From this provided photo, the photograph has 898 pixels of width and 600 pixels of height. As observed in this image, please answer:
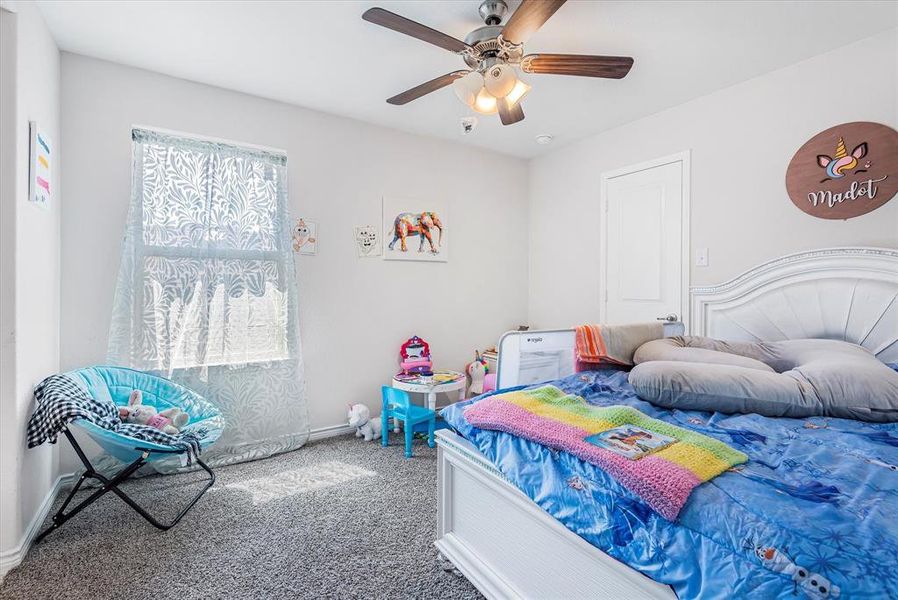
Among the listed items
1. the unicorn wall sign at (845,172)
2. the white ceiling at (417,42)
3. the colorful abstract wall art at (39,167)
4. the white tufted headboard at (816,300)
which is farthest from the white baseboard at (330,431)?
the unicorn wall sign at (845,172)

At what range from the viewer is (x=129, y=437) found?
190cm

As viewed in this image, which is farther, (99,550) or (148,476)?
(148,476)

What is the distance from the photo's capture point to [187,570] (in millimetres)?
1707

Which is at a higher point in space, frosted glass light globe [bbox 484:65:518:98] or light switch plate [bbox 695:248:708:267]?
frosted glass light globe [bbox 484:65:518:98]

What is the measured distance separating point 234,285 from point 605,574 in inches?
105

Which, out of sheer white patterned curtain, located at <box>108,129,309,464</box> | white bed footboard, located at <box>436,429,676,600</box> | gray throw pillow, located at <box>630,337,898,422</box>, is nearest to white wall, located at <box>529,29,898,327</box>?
gray throw pillow, located at <box>630,337,898,422</box>

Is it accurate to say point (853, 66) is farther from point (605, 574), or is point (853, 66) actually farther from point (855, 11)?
point (605, 574)

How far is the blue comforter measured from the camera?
2.46ft

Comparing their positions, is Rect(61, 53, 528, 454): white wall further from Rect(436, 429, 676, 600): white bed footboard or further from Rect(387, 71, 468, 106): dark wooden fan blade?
Rect(436, 429, 676, 600): white bed footboard

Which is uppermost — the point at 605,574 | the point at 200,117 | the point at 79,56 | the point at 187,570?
the point at 79,56

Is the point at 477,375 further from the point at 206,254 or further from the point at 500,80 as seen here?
the point at 500,80

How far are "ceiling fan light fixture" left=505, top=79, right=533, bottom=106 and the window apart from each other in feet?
5.53

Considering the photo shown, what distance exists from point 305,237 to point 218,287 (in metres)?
0.68

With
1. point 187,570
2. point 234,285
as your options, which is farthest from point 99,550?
point 234,285
